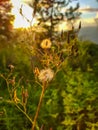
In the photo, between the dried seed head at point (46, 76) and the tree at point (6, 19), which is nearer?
the dried seed head at point (46, 76)

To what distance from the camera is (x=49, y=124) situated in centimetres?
820

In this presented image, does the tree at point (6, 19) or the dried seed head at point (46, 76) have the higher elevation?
the dried seed head at point (46, 76)

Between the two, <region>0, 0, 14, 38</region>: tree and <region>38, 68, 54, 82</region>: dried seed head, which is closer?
<region>38, 68, 54, 82</region>: dried seed head

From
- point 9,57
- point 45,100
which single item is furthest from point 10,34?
point 45,100

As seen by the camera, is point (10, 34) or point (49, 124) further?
point (10, 34)

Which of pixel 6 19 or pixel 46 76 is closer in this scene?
pixel 46 76

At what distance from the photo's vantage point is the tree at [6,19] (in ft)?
108

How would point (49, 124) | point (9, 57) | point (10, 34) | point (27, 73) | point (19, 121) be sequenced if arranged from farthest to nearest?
point (10, 34) → point (9, 57) → point (27, 73) → point (49, 124) → point (19, 121)

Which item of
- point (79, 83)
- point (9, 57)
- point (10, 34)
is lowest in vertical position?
point (10, 34)

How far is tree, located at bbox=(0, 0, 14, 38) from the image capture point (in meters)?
32.9

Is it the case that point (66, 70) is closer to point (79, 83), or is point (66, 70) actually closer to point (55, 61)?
point (79, 83)

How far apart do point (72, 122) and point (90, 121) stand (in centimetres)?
54

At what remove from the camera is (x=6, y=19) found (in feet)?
111

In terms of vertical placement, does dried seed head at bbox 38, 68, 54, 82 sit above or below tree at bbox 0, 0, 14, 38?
above
